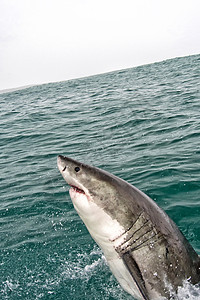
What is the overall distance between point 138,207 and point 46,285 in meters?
2.23

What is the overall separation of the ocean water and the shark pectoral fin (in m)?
0.60

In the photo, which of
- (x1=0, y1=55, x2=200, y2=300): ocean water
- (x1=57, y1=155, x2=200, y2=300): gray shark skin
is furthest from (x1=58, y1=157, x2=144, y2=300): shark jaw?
(x1=0, y1=55, x2=200, y2=300): ocean water

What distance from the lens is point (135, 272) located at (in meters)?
4.19

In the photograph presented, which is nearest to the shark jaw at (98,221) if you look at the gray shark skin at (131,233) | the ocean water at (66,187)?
the gray shark skin at (131,233)

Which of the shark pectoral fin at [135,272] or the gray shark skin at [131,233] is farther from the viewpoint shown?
the gray shark skin at [131,233]

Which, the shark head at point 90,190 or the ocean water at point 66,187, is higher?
the shark head at point 90,190

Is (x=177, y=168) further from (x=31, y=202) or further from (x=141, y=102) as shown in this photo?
(x=141, y=102)

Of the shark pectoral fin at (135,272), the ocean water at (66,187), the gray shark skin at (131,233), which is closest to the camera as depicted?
the shark pectoral fin at (135,272)

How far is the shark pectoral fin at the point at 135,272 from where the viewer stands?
4.15m

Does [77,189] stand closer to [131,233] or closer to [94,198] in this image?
[94,198]

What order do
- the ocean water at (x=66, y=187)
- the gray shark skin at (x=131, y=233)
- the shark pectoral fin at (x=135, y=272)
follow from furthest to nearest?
the ocean water at (x=66, y=187) < the gray shark skin at (x=131, y=233) < the shark pectoral fin at (x=135, y=272)

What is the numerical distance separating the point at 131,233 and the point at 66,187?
4.93 metres

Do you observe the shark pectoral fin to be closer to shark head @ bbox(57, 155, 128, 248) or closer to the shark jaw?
the shark jaw

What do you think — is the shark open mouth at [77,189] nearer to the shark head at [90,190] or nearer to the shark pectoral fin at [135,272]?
the shark head at [90,190]
